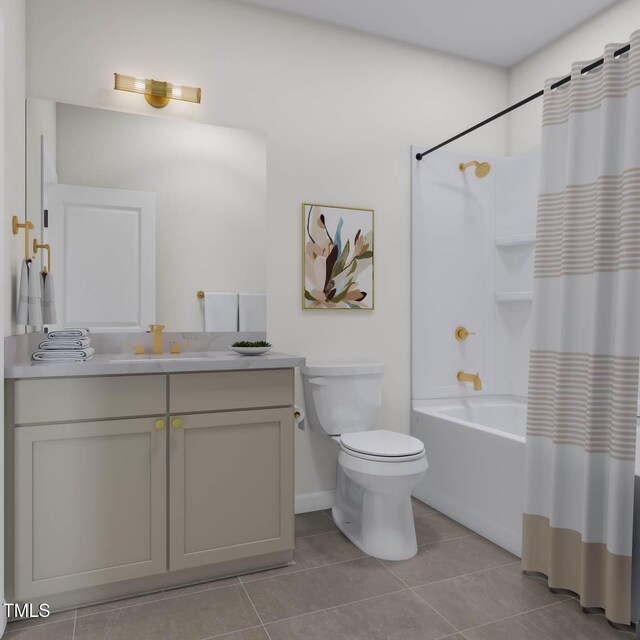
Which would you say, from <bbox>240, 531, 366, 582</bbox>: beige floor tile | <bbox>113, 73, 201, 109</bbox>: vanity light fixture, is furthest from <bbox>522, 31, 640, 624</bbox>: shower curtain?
<bbox>113, 73, 201, 109</bbox>: vanity light fixture

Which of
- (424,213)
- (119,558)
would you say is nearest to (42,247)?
(119,558)

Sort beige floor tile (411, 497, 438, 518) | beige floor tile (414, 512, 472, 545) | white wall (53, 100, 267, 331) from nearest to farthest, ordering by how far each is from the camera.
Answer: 1. white wall (53, 100, 267, 331)
2. beige floor tile (414, 512, 472, 545)
3. beige floor tile (411, 497, 438, 518)

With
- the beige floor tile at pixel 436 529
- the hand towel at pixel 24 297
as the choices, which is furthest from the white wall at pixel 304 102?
the hand towel at pixel 24 297

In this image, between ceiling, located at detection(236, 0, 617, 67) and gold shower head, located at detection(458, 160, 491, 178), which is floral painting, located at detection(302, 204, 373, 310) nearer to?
gold shower head, located at detection(458, 160, 491, 178)

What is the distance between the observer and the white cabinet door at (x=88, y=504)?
5.83ft

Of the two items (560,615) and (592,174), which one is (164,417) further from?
(592,174)

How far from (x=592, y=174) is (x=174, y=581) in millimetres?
2240

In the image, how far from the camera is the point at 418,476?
87.5 inches

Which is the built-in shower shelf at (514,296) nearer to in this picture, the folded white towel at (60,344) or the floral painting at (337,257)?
the floral painting at (337,257)

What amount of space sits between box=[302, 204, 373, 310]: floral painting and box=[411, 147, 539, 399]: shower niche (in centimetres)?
34

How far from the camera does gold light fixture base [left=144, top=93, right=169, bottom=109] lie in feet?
8.21

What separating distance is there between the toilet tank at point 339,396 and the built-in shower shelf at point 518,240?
1.27m

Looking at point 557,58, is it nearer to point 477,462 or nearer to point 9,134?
point 477,462

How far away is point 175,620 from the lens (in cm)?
180
